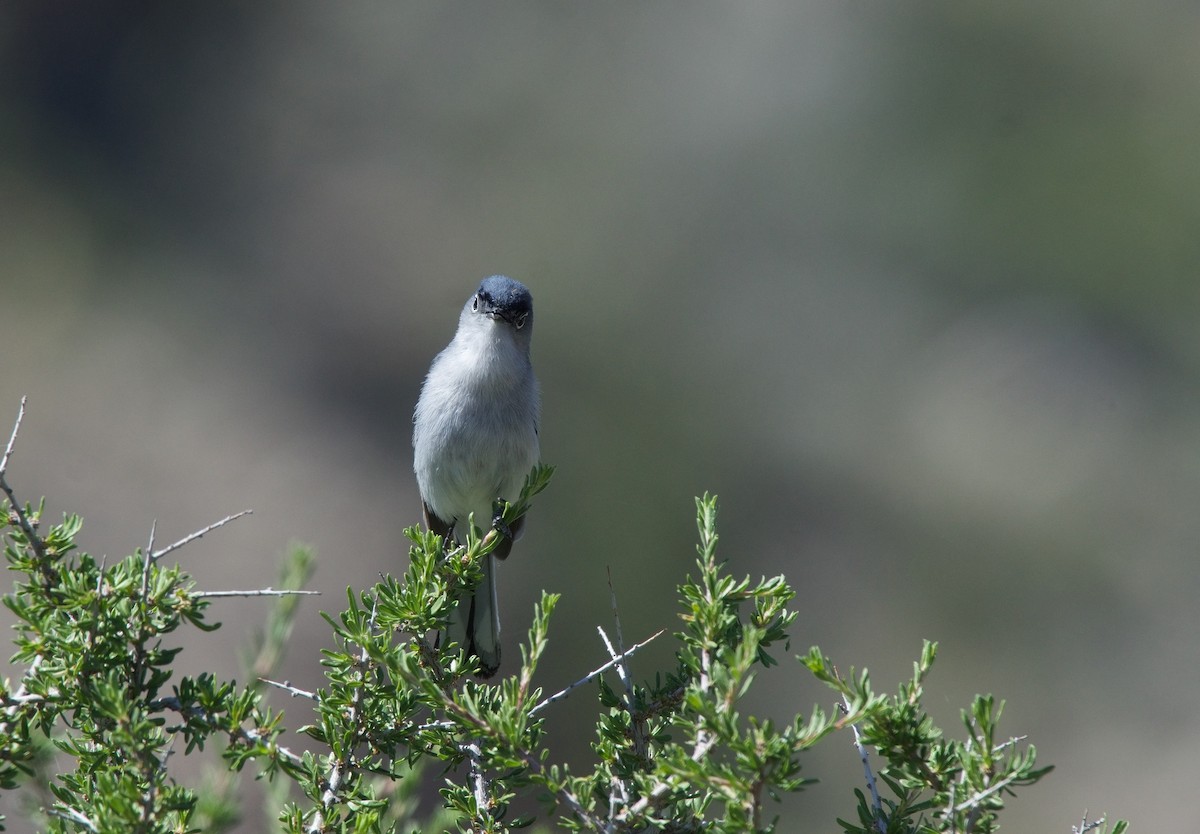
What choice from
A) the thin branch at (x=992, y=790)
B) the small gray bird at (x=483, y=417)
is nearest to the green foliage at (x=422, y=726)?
the thin branch at (x=992, y=790)

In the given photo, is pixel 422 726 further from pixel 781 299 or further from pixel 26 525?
pixel 781 299

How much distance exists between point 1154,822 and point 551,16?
9474 millimetres

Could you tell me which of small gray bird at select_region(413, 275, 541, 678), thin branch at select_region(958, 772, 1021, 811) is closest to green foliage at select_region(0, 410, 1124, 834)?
thin branch at select_region(958, 772, 1021, 811)

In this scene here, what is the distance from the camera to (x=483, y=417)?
3543mm

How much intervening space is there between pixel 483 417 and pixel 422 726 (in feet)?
5.93

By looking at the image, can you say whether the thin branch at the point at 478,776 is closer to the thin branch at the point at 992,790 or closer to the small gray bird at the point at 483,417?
the thin branch at the point at 992,790

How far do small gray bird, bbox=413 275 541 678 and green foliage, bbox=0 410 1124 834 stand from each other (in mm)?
1559

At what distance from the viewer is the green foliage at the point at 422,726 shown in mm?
1413

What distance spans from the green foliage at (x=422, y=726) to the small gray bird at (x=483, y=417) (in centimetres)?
156

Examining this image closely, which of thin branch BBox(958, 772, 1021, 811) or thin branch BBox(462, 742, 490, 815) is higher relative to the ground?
thin branch BBox(462, 742, 490, 815)

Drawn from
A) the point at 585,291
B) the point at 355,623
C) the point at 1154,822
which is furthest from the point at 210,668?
the point at 1154,822

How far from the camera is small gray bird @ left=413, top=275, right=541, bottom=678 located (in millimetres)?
3549

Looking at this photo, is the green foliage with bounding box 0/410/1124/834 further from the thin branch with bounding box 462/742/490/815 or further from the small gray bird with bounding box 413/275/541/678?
the small gray bird with bounding box 413/275/541/678

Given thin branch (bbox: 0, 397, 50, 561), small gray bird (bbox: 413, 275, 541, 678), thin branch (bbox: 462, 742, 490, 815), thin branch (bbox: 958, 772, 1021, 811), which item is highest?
small gray bird (bbox: 413, 275, 541, 678)
